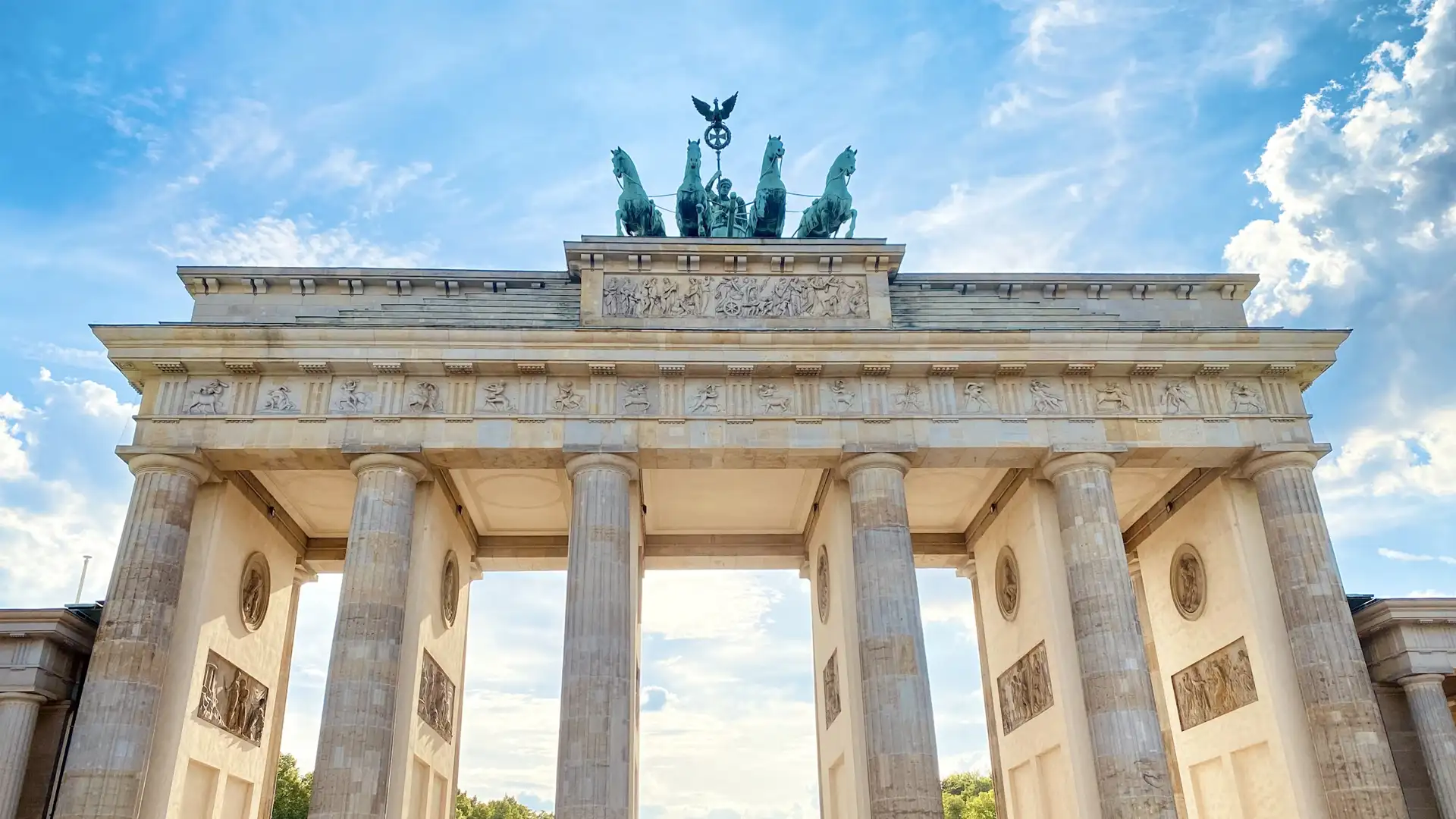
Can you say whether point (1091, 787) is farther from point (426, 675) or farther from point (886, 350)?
point (426, 675)

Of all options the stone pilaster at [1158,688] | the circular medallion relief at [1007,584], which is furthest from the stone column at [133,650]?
the stone pilaster at [1158,688]

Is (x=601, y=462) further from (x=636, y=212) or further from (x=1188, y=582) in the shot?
(x=1188, y=582)

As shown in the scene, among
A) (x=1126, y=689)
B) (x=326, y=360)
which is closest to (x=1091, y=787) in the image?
(x=1126, y=689)

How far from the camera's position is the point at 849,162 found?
2381 cm

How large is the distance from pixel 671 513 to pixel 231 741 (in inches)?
437

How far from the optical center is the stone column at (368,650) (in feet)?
55.3

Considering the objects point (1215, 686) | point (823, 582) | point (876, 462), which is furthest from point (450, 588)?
point (1215, 686)

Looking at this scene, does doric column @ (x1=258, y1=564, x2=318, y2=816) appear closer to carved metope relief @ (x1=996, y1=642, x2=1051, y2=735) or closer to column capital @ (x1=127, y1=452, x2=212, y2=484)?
column capital @ (x1=127, y1=452, x2=212, y2=484)

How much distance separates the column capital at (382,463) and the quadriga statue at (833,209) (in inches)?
403

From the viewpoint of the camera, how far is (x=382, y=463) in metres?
19.4

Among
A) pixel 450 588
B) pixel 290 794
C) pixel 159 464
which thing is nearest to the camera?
pixel 159 464

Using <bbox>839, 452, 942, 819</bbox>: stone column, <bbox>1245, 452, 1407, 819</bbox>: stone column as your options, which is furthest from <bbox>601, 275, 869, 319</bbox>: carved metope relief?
<bbox>1245, 452, 1407, 819</bbox>: stone column

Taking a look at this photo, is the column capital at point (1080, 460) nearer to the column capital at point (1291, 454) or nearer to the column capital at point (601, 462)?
the column capital at point (1291, 454)

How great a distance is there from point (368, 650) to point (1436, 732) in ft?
65.7
